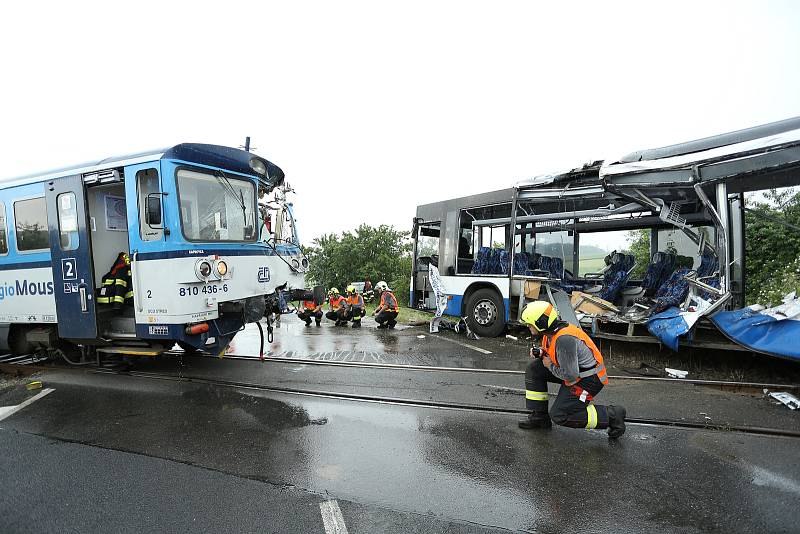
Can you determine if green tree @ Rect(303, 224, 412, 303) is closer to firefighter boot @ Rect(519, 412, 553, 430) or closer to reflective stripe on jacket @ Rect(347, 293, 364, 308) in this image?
reflective stripe on jacket @ Rect(347, 293, 364, 308)

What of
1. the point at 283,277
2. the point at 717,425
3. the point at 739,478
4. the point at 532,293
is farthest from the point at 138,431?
the point at 532,293

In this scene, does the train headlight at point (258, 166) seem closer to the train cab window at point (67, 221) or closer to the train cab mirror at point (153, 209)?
the train cab mirror at point (153, 209)

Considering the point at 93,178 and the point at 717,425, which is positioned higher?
the point at 93,178

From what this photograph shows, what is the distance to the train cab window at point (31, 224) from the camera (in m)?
6.44

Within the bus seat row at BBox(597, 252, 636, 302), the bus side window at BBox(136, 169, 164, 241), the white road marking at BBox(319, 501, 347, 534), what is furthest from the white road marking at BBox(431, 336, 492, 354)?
the bus side window at BBox(136, 169, 164, 241)

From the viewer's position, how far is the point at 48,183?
628cm

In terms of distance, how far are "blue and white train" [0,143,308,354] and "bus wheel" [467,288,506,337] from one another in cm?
405


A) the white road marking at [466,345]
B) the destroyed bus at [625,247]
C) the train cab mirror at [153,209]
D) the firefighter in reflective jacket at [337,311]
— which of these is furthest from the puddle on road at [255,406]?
the firefighter in reflective jacket at [337,311]

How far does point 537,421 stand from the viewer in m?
4.27

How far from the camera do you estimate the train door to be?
19.8ft

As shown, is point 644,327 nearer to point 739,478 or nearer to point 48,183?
point 739,478

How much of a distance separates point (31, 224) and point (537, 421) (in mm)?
7546

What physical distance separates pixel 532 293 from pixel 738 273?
3239 mm

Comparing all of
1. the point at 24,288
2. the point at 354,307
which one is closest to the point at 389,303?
the point at 354,307
